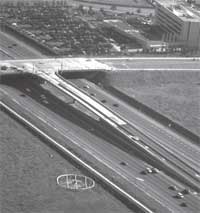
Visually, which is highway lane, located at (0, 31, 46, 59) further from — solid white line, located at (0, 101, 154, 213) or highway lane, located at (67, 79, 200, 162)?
solid white line, located at (0, 101, 154, 213)

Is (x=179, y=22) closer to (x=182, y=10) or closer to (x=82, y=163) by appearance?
(x=182, y=10)

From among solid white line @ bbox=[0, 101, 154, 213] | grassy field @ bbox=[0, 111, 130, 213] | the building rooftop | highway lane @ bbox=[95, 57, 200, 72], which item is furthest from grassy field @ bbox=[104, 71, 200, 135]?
the building rooftop

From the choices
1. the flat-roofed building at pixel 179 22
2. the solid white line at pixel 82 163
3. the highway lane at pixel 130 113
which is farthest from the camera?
the flat-roofed building at pixel 179 22

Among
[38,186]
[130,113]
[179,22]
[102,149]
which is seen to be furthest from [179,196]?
A: [179,22]

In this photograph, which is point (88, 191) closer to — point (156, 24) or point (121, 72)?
point (121, 72)

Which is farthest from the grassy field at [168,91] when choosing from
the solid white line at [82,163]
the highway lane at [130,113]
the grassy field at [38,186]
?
the grassy field at [38,186]

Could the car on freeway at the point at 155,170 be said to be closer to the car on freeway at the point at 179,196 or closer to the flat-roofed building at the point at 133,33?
the car on freeway at the point at 179,196

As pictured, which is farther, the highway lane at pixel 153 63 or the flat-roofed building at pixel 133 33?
the flat-roofed building at pixel 133 33
